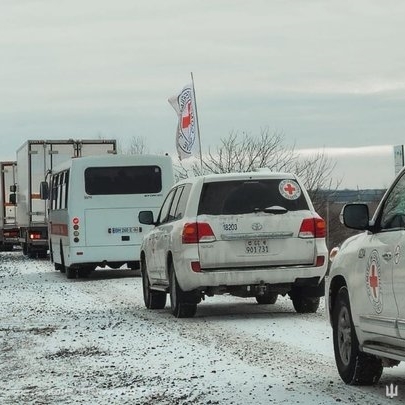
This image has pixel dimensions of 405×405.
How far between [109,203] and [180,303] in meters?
11.5

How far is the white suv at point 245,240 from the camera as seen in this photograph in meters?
15.4

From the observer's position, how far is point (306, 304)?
16250 millimetres

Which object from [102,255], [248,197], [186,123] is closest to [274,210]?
[248,197]

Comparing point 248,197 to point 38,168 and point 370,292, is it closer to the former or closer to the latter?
point 370,292

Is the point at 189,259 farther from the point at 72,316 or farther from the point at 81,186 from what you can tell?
the point at 81,186

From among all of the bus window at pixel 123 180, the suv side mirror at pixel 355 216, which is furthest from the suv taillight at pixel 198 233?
the bus window at pixel 123 180

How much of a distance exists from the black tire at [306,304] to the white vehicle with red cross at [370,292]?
6344mm

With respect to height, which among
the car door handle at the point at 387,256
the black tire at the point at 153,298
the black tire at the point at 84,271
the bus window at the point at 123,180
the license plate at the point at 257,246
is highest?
the bus window at the point at 123,180

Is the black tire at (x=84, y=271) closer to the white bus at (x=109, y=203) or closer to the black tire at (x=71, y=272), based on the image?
the black tire at (x=71, y=272)

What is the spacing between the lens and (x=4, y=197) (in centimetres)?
4706

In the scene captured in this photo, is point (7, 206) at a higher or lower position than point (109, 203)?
lower

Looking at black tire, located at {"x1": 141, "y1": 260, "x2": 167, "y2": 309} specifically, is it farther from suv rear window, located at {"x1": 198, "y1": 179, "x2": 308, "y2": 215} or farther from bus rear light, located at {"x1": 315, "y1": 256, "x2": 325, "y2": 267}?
bus rear light, located at {"x1": 315, "y1": 256, "x2": 325, "y2": 267}

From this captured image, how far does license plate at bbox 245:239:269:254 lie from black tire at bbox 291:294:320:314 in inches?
45.1

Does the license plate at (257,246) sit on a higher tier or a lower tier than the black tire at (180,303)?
higher
